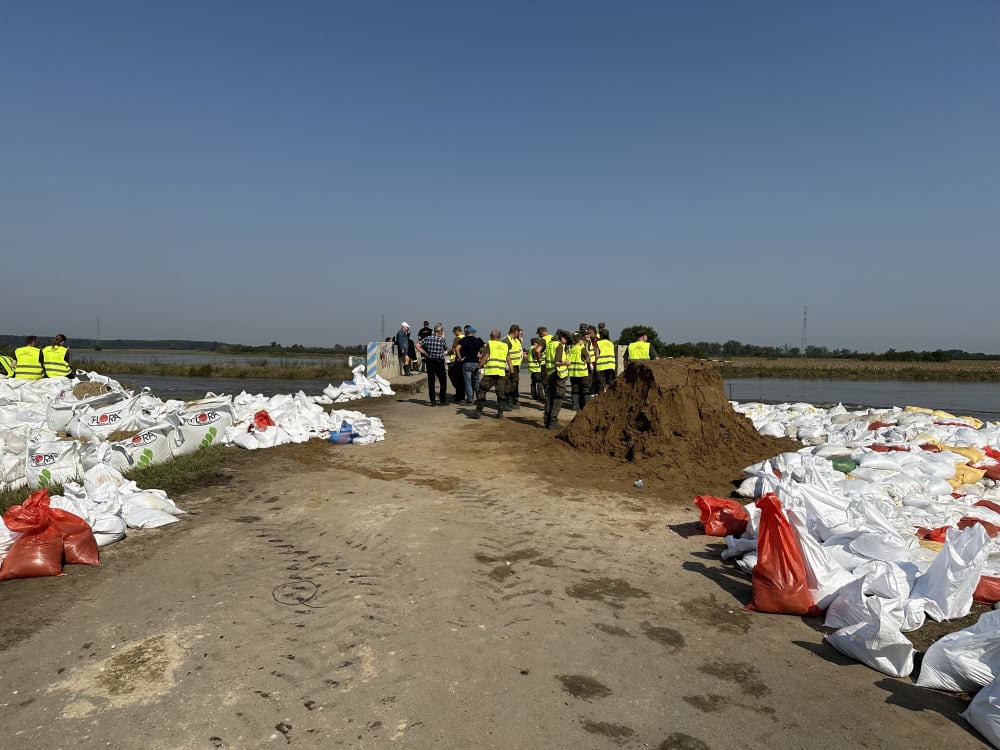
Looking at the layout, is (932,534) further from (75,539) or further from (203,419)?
(203,419)

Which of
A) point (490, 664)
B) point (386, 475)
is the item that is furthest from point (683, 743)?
point (386, 475)

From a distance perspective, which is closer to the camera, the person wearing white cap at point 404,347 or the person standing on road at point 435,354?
the person standing on road at point 435,354

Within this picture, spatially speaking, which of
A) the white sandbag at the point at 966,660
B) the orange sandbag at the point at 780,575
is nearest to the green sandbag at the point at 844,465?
the orange sandbag at the point at 780,575

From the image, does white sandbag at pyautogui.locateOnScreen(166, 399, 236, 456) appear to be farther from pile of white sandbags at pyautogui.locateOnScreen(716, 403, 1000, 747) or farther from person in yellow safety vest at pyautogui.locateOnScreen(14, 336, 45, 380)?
pile of white sandbags at pyautogui.locateOnScreen(716, 403, 1000, 747)

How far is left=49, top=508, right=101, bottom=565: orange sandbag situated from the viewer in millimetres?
4598

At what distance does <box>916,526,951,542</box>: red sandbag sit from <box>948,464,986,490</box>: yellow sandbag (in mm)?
1984

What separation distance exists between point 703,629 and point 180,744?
113 inches

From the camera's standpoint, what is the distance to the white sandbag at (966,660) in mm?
3037

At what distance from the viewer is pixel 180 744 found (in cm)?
261

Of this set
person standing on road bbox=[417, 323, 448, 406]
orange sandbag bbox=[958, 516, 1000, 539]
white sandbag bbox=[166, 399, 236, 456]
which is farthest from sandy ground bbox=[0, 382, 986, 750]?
person standing on road bbox=[417, 323, 448, 406]

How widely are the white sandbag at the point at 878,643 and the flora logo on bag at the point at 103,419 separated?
9.03 metres

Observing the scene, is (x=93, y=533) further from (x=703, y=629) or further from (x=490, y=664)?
(x=703, y=629)

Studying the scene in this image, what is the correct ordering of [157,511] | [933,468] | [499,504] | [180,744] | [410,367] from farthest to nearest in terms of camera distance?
1. [410,367]
2. [933,468]
3. [499,504]
4. [157,511]
5. [180,744]

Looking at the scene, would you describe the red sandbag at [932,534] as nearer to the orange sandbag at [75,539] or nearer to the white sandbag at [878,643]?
the white sandbag at [878,643]
